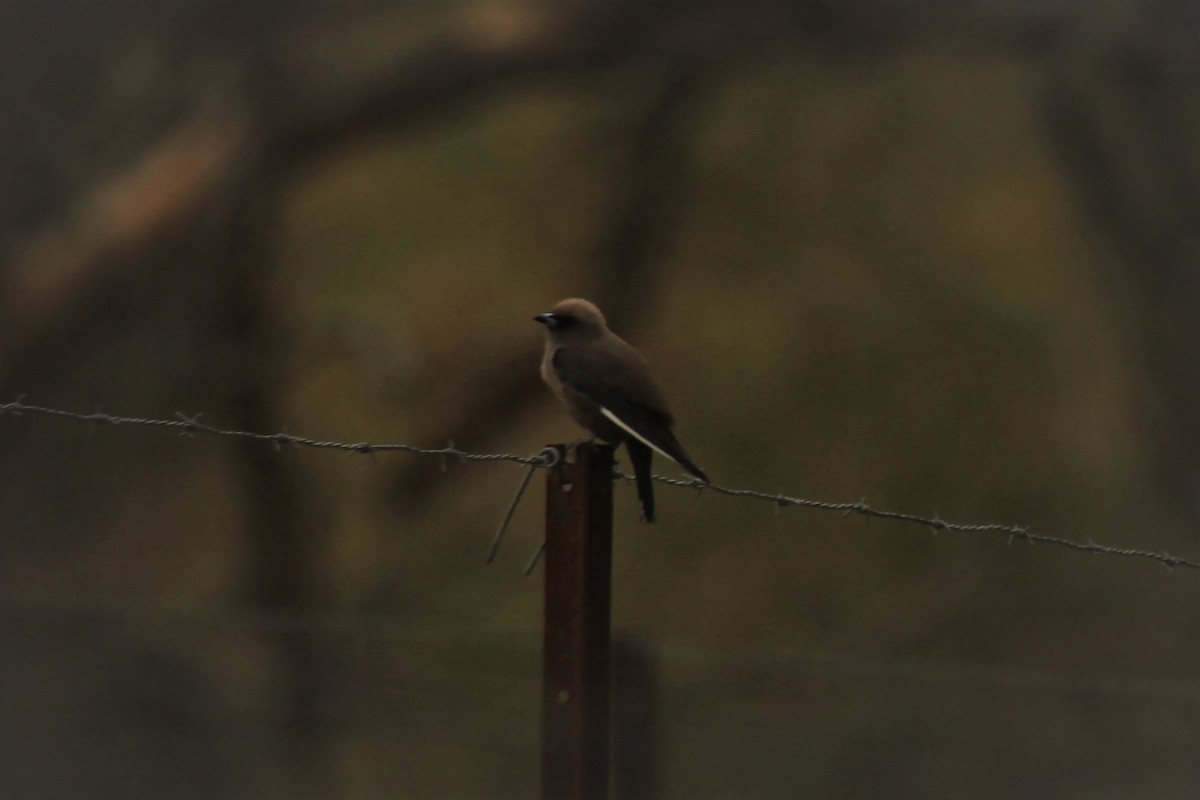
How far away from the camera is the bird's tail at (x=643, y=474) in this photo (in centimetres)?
234

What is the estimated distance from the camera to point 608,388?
2.43 m

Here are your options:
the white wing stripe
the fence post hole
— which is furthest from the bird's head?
the fence post hole

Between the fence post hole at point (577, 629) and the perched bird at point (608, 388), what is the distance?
436 mm

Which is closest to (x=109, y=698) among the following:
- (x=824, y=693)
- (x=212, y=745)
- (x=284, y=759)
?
(x=212, y=745)

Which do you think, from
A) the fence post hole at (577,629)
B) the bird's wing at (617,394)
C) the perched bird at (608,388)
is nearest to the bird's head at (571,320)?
the perched bird at (608,388)

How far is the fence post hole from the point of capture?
1.72 metres

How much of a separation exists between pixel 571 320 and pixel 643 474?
0.41 metres

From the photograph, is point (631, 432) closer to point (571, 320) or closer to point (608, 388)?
point (608, 388)

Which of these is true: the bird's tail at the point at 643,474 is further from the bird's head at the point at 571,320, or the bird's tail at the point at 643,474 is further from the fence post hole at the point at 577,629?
the fence post hole at the point at 577,629

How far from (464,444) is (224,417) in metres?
1.31

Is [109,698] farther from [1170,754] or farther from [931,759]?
[1170,754]

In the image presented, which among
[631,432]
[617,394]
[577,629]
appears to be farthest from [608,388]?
[577,629]

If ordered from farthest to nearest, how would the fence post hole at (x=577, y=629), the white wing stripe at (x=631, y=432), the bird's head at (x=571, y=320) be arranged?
the bird's head at (x=571, y=320) < the white wing stripe at (x=631, y=432) < the fence post hole at (x=577, y=629)

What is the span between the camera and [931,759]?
5102mm
